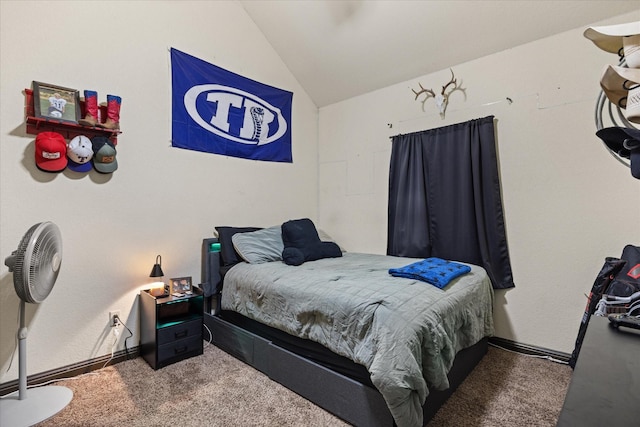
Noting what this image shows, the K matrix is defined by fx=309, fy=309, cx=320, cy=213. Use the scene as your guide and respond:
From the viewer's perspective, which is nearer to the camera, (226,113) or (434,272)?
(434,272)

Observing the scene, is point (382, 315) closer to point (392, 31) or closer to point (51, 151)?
point (51, 151)

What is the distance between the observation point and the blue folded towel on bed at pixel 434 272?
1.91 metres

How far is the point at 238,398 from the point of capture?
6.16ft

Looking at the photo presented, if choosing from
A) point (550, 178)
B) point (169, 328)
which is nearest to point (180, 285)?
point (169, 328)

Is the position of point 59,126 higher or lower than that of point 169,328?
higher

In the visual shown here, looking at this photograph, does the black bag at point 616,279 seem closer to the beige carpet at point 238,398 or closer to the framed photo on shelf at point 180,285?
the beige carpet at point 238,398

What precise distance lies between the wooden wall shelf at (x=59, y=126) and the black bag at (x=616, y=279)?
11.4ft

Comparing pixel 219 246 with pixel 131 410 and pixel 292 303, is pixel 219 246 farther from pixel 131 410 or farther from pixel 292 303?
pixel 131 410

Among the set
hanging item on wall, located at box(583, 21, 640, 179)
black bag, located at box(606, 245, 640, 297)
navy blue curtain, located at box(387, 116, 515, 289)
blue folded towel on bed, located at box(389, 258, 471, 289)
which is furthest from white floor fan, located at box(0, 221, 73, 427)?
black bag, located at box(606, 245, 640, 297)

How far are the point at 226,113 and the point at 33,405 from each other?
261cm

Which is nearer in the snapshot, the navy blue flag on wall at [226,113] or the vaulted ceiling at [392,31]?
the vaulted ceiling at [392,31]

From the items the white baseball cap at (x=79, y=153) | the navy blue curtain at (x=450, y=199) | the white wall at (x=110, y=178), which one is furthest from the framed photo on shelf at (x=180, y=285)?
the navy blue curtain at (x=450, y=199)

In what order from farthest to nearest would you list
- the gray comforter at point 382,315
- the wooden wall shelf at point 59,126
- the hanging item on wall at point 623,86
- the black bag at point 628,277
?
1. the wooden wall shelf at point 59,126
2. the black bag at point 628,277
3. the gray comforter at point 382,315
4. the hanging item on wall at point 623,86

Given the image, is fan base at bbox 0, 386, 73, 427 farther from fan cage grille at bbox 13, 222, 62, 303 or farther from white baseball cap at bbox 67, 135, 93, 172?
white baseball cap at bbox 67, 135, 93, 172
